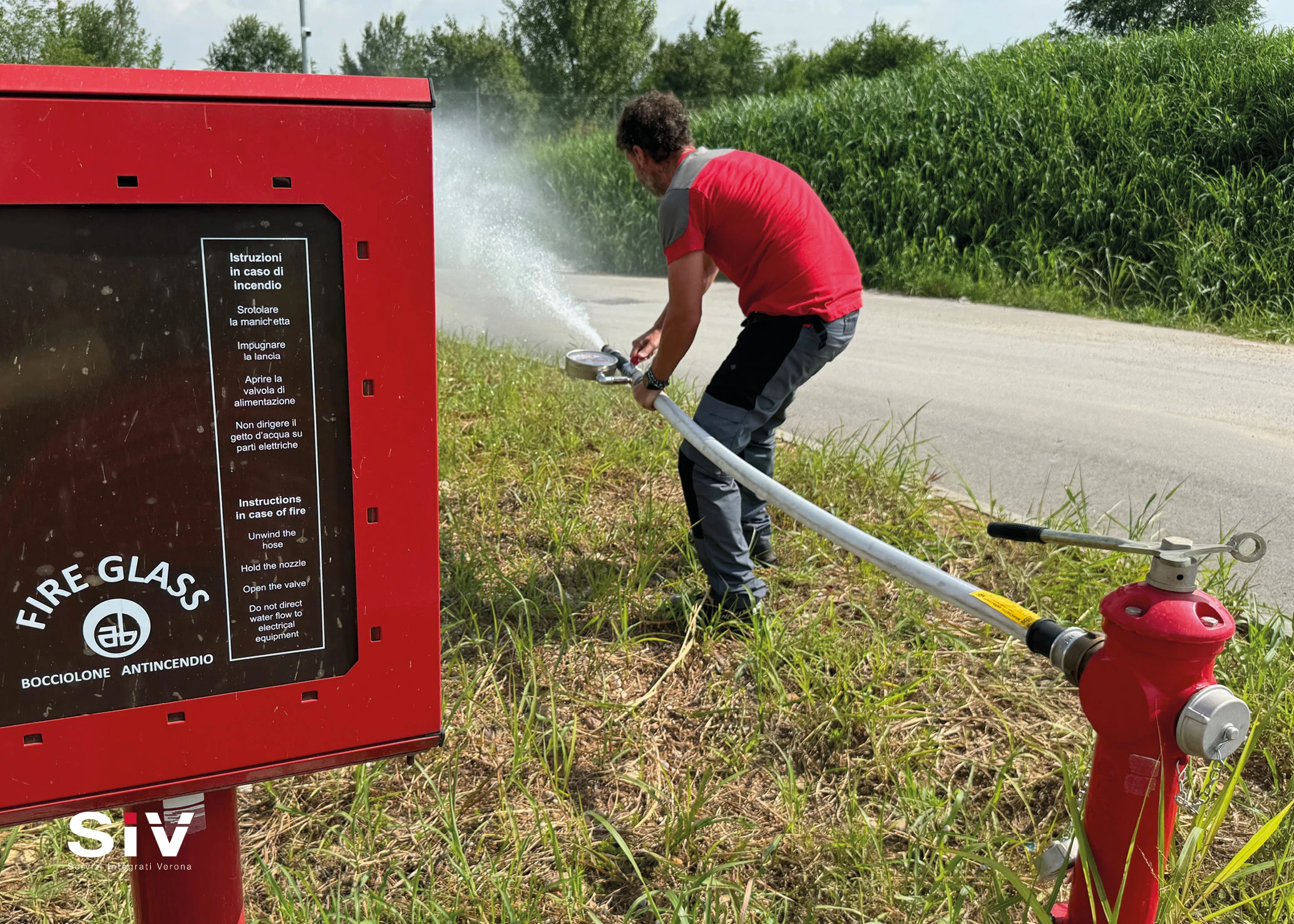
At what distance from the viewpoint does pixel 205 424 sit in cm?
120

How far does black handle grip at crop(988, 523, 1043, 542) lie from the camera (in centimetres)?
158

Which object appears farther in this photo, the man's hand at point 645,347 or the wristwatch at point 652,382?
the man's hand at point 645,347

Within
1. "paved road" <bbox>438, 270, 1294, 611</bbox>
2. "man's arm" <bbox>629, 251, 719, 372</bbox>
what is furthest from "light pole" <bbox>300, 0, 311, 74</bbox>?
"man's arm" <bbox>629, 251, 719, 372</bbox>

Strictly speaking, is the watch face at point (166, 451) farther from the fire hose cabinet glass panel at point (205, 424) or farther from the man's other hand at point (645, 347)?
the man's other hand at point (645, 347)

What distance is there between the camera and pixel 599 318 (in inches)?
411

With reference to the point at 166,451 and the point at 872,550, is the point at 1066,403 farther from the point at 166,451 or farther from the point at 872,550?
the point at 166,451

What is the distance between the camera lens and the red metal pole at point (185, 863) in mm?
1373

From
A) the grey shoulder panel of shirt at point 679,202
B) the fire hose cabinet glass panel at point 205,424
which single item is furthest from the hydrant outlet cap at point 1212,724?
the grey shoulder panel of shirt at point 679,202

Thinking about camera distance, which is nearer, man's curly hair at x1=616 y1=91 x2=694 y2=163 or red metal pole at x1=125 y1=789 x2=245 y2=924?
red metal pole at x1=125 y1=789 x2=245 y2=924

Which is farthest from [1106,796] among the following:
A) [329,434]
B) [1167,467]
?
[1167,467]

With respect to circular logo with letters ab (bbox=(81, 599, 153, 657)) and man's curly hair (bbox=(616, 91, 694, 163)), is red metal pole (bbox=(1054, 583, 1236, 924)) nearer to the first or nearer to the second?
circular logo with letters ab (bbox=(81, 599, 153, 657))

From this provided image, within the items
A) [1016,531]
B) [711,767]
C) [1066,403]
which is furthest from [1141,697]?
[1066,403]

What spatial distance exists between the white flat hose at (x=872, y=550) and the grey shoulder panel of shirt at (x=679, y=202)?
937mm

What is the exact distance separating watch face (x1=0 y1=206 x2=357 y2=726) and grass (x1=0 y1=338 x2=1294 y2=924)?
862 mm
